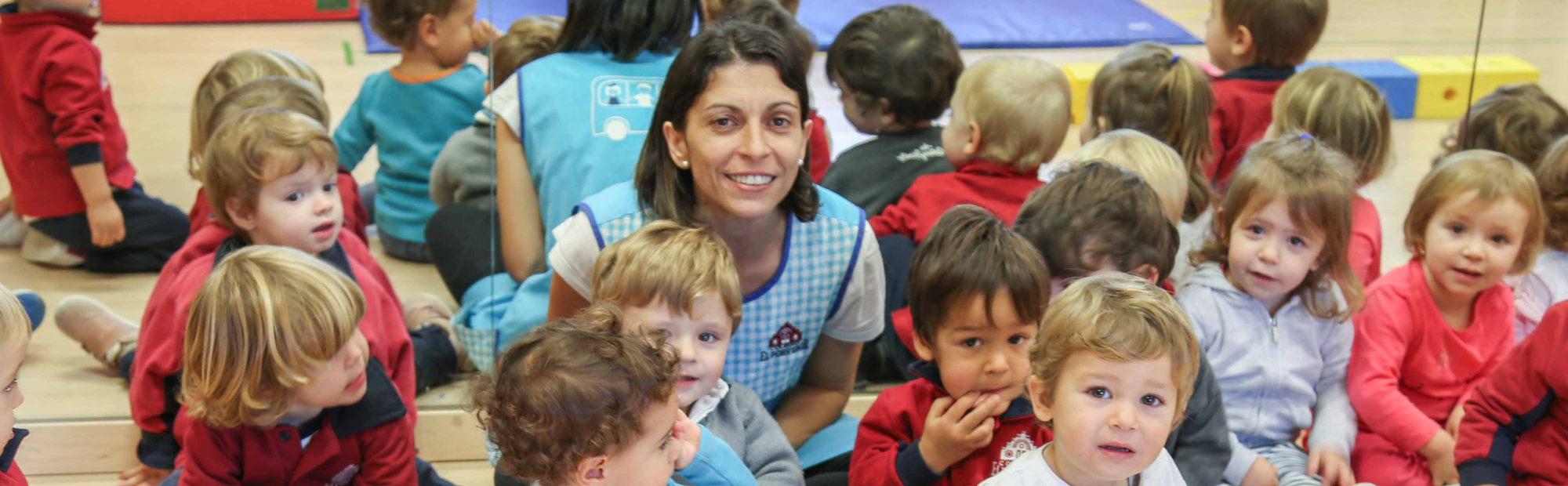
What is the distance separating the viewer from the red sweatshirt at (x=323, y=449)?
6.53ft

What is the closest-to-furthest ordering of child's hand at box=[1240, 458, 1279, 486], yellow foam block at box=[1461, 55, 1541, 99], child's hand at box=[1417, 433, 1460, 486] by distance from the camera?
child's hand at box=[1240, 458, 1279, 486] → child's hand at box=[1417, 433, 1460, 486] → yellow foam block at box=[1461, 55, 1541, 99]

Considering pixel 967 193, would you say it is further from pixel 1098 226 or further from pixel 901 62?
pixel 1098 226

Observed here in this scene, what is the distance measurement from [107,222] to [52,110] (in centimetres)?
31

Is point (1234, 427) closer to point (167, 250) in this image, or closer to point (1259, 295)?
point (1259, 295)

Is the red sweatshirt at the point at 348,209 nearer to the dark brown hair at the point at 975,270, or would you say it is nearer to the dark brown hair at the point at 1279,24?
the dark brown hair at the point at 975,270

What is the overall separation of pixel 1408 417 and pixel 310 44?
224 cm

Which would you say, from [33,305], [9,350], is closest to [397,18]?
[33,305]

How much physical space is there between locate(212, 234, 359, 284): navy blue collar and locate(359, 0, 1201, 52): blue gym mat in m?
1.56

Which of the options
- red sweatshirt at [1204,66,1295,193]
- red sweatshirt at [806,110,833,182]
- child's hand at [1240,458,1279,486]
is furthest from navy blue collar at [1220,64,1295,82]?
child's hand at [1240,458,1279,486]

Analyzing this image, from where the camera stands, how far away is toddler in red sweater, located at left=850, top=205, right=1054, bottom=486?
6.05 ft

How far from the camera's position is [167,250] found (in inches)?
120

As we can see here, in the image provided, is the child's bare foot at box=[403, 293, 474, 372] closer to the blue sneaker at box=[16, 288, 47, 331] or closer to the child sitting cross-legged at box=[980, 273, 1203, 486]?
the blue sneaker at box=[16, 288, 47, 331]

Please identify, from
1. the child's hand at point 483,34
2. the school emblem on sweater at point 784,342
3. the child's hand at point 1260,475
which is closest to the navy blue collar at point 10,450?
the school emblem on sweater at point 784,342

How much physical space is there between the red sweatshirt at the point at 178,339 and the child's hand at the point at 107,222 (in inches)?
23.8
